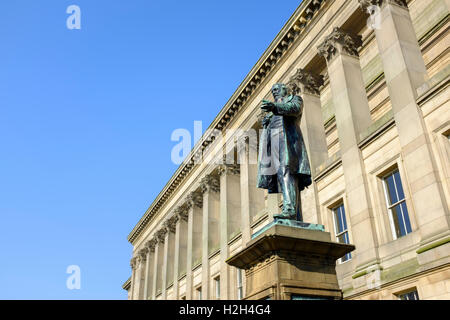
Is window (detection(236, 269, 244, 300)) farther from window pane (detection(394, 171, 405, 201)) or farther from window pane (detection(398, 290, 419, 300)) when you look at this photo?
window pane (detection(394, 171, 405, 201))

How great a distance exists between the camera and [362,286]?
18078 millimetres

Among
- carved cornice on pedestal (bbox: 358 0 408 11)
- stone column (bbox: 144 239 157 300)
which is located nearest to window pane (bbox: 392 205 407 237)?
carved cornice on pedestal (bbox: 358 0 408 11)

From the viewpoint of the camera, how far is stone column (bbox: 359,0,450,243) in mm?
15375

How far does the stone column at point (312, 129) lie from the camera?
23.3 m

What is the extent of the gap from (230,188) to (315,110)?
489 inches

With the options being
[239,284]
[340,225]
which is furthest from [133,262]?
[340,225]

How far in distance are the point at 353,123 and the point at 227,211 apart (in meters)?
16.5

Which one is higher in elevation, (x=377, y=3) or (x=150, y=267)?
(x=377, y=3)

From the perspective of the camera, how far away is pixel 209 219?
1521 inches

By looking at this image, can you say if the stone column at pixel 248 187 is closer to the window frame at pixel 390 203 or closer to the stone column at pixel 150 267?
the window frame at pixel 390 203

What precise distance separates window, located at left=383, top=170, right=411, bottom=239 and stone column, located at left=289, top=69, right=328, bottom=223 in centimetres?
475

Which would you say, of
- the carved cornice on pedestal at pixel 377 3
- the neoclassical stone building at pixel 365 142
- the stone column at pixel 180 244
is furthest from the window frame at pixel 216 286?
the carved cornice on pedestal at pixel 377 3

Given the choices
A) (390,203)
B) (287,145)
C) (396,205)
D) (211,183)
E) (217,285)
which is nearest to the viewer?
(287,145)

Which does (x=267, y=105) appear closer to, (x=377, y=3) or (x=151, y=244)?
(x=377, y=3)
